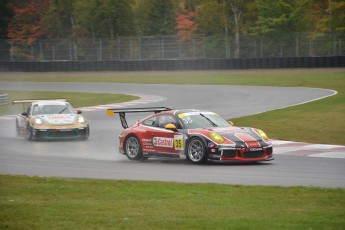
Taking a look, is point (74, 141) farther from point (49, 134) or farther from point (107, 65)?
point (107, 65)

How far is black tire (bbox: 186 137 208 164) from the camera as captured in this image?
15.1 meters

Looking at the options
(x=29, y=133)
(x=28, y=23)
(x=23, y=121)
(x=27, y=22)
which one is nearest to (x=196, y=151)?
(x=29, y=133)

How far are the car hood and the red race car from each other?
3.99 m

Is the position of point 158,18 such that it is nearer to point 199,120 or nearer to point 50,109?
point 50,109

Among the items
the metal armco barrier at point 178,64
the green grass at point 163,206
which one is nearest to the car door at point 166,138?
the green grass at point 163,206

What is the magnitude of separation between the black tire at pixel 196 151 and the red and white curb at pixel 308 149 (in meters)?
2.44

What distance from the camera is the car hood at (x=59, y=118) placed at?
68.5ft

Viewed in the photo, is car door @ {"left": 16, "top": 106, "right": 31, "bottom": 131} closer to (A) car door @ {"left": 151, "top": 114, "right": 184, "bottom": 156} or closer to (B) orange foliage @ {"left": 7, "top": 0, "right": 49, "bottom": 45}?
(A) car door @ {"left": 151, "top": 114, "right": 184, "bottom": 156}

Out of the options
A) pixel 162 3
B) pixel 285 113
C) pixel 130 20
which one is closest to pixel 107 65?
pixel 130 20

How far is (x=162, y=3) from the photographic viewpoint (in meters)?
73.8

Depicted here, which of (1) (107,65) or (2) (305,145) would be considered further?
(1) (107,65)

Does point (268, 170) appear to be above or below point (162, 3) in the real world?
below

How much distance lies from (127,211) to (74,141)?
11939 millimetres

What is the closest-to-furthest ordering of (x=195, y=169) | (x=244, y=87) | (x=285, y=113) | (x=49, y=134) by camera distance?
1. (x=195, y=169)
2. (x=49, y=134)
3. (x=285, y=113)
4. (x=244, y=87)
